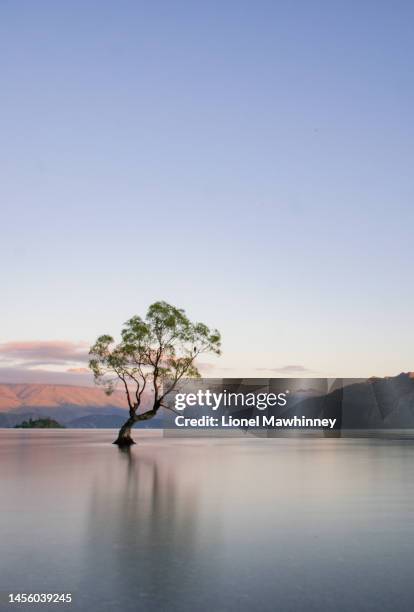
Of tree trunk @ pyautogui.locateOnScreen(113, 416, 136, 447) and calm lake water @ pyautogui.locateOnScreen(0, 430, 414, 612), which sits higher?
calm lake water @ pyautogui.locateOnScreen(0, 430, 414, 612)

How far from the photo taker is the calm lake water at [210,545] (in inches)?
365

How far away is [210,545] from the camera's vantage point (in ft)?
42.5

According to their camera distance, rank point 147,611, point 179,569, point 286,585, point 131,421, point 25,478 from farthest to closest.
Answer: point 131,421 < point 25,478 < point 179,569 < point 286,585 < point 147,611

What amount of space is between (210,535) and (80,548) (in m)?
2.98

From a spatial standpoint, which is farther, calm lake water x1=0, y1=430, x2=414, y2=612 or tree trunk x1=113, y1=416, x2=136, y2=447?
tree trunk x1=113, y1=416, x2=136, y2=447

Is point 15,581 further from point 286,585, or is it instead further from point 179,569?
point 286,585

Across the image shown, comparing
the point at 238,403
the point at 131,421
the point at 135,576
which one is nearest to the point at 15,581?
the point at 135,576

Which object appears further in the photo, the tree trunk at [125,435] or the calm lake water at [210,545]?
the tree trunk at [125,435]

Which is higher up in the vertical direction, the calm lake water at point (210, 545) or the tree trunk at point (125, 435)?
the calm lake water at point (210, 545)

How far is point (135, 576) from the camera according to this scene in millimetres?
10305

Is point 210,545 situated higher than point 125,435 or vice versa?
point 210,545

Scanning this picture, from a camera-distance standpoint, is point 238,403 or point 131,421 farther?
point 238,403

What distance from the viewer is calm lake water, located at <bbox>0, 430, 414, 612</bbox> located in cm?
927

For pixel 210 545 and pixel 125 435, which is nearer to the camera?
pixel 210 545
